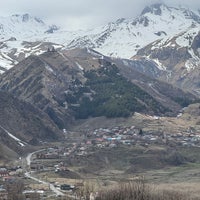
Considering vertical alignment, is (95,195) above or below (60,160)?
above

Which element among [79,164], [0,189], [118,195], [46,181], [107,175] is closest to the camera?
[118,195]

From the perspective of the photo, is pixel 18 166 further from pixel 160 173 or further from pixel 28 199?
pixel 28 199

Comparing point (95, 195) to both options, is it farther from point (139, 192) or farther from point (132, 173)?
point (132, 173)

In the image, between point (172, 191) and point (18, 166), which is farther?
point (18, 166)

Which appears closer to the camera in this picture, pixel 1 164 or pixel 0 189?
pixel 0 189

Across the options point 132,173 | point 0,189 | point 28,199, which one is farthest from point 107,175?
point 28,199

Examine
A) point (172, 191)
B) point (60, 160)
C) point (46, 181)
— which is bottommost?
point (60, 160)

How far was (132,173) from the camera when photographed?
188375 mm

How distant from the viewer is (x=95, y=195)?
118 meters

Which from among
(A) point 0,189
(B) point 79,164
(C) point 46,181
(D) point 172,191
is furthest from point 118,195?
(B) point 79,164

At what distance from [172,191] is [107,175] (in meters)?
55.4

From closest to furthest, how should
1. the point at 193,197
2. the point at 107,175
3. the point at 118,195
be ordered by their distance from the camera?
the point at 118,195
the point at 193,197
the point at 107,175

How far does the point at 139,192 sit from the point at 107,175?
6619cm

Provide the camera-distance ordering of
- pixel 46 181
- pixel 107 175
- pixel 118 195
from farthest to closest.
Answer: pixel 107 175, pixel 46 181, pixel 118 195
